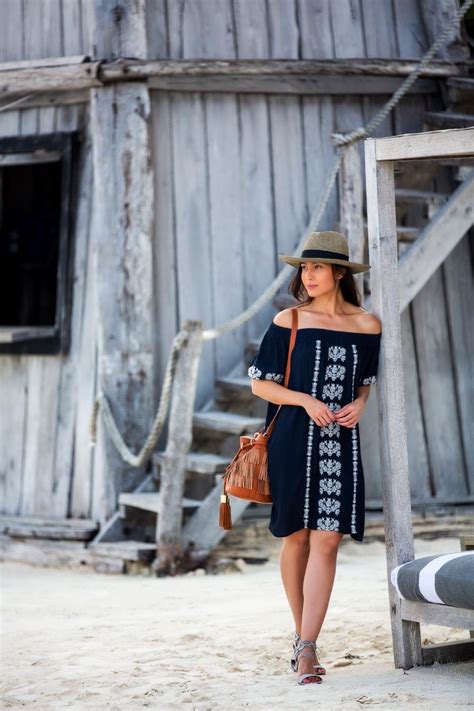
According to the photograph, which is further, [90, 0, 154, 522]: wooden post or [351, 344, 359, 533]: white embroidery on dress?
[90, 0, 154, 522]: wooden post

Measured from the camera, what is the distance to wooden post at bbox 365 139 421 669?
14.0 feet

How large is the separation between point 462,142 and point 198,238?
3.73 metres

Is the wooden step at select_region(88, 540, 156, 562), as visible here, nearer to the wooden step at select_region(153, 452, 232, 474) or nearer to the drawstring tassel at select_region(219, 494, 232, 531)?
the wooden step at select_region(153, 452, 232, 474)

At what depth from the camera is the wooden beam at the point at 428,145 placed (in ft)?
13.5

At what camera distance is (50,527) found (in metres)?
7.85

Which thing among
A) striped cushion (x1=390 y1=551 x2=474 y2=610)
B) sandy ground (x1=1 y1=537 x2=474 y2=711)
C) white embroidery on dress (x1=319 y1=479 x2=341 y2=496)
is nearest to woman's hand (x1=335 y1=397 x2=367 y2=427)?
white embroidery on dress (x1=319 y1=479 x2=341 y2=496)

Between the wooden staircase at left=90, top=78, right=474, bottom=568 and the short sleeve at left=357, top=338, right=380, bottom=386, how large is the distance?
8.91 ft

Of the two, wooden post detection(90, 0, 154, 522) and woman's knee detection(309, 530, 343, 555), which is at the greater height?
wooden post detection(90, 0, 154, 522)

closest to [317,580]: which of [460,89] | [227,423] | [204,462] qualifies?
[204,462]

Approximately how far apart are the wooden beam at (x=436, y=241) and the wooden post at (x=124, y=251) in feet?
5.75

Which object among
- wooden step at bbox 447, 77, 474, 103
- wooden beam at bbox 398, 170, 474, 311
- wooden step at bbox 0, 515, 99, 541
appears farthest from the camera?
wooden step at bbox 447, 77, 474, 103

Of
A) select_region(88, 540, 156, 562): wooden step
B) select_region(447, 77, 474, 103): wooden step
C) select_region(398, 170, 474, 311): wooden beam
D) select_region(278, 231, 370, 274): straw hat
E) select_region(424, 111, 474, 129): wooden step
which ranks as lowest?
select_region(88, 540, 156, 562): wooden step

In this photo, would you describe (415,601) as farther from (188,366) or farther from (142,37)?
(142,37)

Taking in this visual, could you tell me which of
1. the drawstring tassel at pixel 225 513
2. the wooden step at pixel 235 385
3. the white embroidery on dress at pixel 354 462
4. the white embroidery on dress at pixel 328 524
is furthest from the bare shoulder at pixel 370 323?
the wooden step at pixel 235 385
